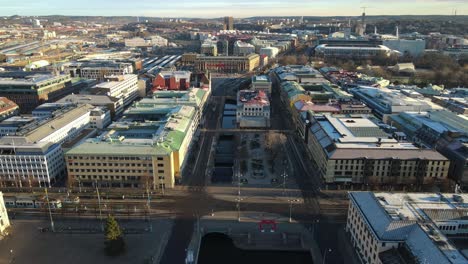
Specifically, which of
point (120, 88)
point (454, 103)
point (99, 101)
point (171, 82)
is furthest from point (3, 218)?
point (454, 103)

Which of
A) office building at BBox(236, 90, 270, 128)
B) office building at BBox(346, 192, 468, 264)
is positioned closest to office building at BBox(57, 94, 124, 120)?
office building at BBox(236, 90, 270, 128)

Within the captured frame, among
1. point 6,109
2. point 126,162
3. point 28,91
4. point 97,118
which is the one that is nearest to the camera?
point 126,162

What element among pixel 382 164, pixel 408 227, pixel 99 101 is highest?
pixel 408 227

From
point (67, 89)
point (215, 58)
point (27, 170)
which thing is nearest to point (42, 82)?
point (67, 89)

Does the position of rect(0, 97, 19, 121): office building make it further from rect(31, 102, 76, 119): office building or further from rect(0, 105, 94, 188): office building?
rect(0, 105, 94, 188): office building

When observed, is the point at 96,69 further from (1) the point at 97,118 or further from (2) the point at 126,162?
(2) the point at 126,162

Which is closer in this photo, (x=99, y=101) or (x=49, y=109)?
(x=49, y=109)

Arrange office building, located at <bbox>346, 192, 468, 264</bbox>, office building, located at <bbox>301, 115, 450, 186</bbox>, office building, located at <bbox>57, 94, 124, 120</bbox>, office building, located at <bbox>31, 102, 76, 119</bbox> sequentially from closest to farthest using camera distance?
office building, located at <bbox>346, 192, 468, 264</bbox> < office building, located at <bbox>301, 115, 450, 186</bbox> < office building, located at <bbox>31, 102, 76, 119</bbox> < office building, located at <bbox>57, 94, 124, 120</bbox>
